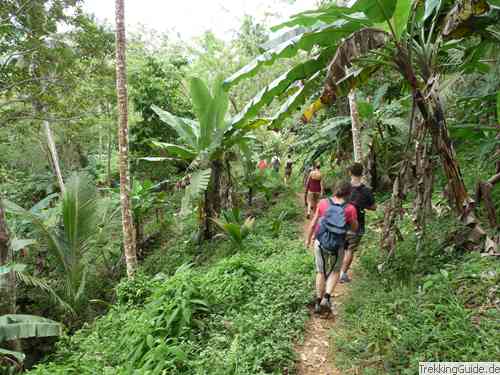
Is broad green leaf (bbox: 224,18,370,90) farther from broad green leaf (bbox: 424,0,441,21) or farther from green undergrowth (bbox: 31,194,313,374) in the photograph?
green undergrowth (bbox: 31,194,313,374)

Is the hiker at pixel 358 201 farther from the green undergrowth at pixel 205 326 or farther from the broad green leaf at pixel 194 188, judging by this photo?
the broad green leaf at pixel 194 188

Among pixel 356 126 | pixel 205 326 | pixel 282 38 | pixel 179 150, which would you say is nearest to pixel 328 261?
pixel 205 326

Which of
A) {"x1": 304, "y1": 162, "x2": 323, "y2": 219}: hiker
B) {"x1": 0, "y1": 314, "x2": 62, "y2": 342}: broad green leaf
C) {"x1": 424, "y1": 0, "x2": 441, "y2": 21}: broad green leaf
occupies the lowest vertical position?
{"x1": 0, "y1": 314, "x2": 62, "y2": 342}: broad green leaf

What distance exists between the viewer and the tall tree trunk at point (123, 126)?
5.84 m

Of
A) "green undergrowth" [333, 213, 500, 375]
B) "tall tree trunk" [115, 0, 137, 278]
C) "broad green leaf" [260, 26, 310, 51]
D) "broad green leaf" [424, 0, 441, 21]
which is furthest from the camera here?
"tall tree trunk" [115, 0, 137, 278]

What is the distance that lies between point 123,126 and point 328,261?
4.34 metres

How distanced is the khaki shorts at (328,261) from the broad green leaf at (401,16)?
237cm

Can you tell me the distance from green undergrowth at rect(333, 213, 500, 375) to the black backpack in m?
0.76

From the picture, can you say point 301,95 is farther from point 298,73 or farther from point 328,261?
point 328,261

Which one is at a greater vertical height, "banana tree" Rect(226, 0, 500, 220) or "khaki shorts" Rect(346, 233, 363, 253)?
"banana tree" Rect(226, 0, 500, 220)

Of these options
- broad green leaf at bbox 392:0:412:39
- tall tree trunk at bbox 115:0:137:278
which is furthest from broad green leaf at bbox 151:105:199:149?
broad green leaf at bbox 392:0:412:39

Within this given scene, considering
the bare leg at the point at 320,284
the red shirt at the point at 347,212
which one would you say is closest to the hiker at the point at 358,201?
the red shirt at the point at 347,212

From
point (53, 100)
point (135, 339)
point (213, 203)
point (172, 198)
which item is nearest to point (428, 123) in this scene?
point (135, 339)

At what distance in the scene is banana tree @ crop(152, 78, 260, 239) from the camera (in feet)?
23.0
